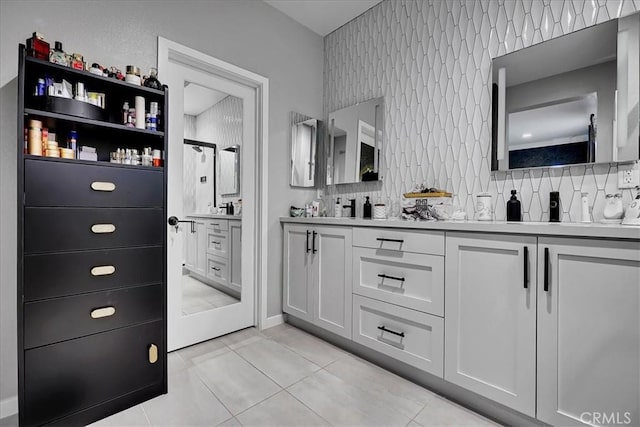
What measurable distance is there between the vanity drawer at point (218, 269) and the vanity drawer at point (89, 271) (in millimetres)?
732

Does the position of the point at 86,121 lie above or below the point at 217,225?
above

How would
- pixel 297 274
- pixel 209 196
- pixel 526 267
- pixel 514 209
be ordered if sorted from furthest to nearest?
1. pixel 297 274
2. pixel 209 196
3. pixel 514 209
4. pixel 526 267

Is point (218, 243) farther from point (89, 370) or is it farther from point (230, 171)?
A: point (89, 370)

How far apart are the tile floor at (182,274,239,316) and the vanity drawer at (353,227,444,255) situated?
1263 millimetres

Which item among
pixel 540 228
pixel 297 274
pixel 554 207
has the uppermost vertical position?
pixel 554 207

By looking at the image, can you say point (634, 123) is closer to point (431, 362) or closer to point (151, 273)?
point (431, 362)

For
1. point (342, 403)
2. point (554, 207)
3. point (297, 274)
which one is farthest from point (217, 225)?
point (554, 207)

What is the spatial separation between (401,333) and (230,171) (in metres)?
1.82

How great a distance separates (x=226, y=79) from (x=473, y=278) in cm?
239

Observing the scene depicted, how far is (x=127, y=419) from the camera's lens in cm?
148

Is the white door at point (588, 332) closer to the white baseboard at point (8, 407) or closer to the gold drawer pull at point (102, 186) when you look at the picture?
the gold drawer pull at point (102, 186)

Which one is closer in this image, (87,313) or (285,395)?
(87,313)

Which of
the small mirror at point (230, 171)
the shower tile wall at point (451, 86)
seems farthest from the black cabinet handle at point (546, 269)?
the small mirror at point (230, 171)

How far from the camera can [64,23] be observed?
1645 millimetres
